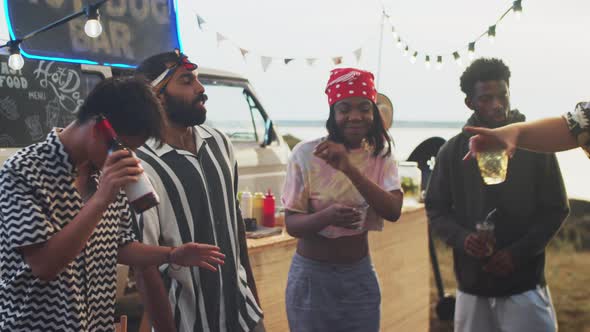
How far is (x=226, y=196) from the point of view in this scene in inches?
91.0

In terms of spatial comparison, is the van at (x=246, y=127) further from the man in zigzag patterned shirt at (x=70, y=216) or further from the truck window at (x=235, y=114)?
the man in zigzag patterned shirt at (x=70, y=216)

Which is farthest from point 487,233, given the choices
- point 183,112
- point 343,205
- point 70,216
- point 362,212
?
point 70,216

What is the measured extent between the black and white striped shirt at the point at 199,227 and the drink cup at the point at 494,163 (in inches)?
36.7

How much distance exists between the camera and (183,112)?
7.56 feet

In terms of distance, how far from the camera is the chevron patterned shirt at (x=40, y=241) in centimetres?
151

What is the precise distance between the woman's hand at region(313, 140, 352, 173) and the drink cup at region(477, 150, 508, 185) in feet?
1.93

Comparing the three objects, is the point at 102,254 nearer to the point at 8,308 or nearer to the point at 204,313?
the point at 8,308

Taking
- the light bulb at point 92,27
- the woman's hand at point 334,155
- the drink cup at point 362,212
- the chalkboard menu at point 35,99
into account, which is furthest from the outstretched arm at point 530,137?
the chalkboard menu at point 35,99

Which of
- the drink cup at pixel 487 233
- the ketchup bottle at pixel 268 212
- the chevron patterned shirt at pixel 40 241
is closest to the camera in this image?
the chevron patterned shirt at pixel 40 241

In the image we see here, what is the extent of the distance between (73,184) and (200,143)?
729 millimetres

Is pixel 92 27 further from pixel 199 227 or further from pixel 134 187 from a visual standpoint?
pixel 134 187

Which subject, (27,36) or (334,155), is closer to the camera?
(334,155)

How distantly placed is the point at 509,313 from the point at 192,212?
4.67 feet

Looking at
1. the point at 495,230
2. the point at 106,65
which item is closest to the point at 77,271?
the point at 495,230
